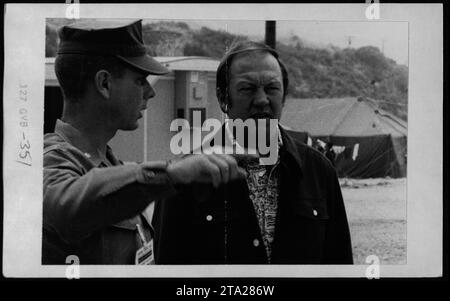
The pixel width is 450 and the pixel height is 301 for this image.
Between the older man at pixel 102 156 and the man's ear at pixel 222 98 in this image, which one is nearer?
the older man at pixel 102 156

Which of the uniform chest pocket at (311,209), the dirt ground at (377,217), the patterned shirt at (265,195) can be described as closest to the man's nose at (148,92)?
the patterned shirt at (265,195)

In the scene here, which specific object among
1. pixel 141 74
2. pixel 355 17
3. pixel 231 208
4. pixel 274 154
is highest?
pixel 355 17

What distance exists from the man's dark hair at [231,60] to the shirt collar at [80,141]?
0.74 metres

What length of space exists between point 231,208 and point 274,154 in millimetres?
391

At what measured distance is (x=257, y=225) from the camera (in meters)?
4.47

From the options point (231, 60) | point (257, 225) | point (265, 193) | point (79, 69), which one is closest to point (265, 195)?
point (265, 193)

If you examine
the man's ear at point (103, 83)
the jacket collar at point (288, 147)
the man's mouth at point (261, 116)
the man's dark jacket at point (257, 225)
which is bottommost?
the man's dark jacket at point (257, 225)

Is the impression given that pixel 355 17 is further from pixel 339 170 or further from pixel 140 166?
pixel 140 166

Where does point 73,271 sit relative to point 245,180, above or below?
below

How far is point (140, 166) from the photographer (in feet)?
14.2

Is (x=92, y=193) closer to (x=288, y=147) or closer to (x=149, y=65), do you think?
(x=149, y=65)

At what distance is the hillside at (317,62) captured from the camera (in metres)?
4.43

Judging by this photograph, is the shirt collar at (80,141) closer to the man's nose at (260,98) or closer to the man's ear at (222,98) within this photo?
the man's ear at (222,98)

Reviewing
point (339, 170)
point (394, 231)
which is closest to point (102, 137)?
point (339, 170)
